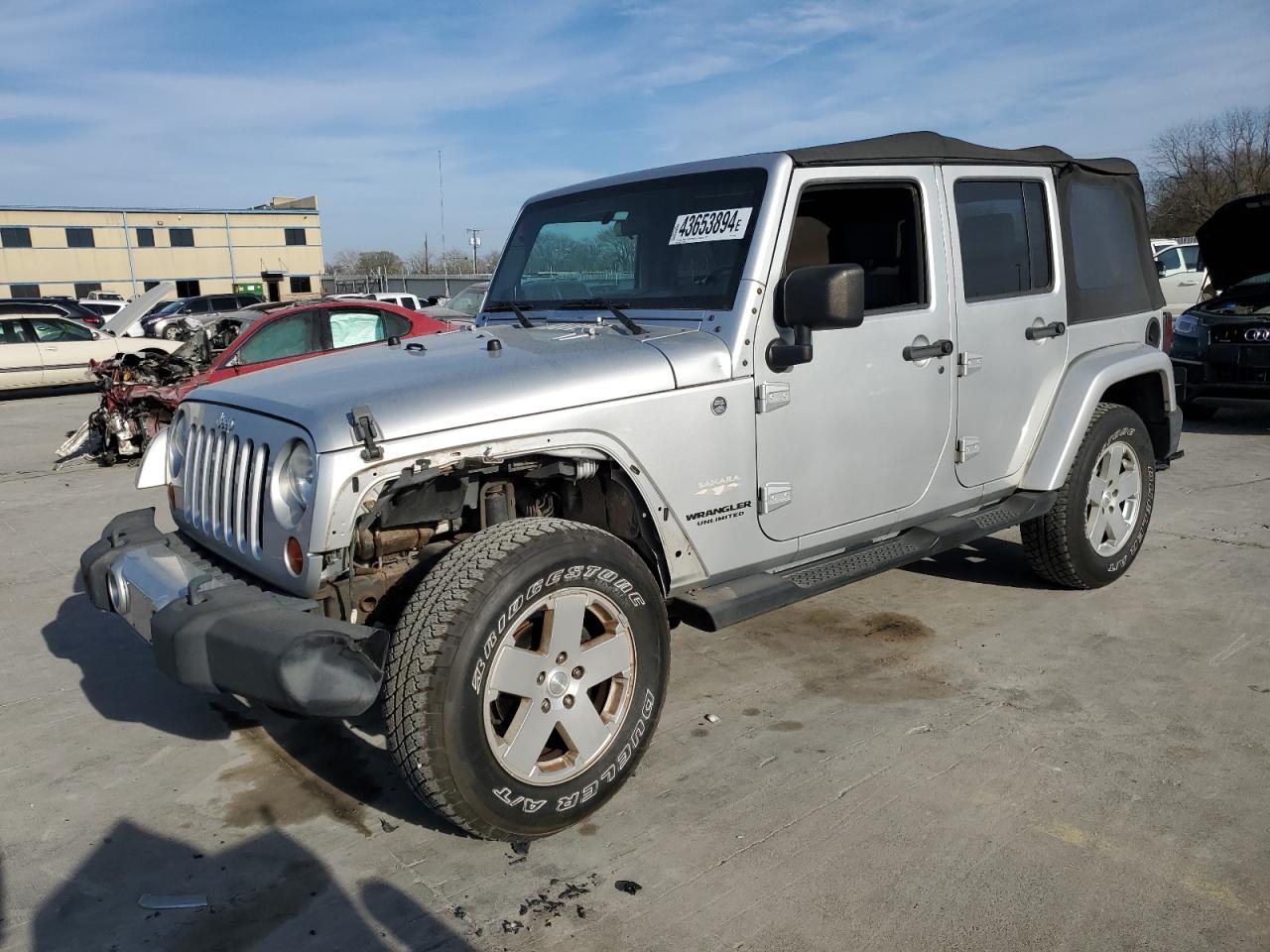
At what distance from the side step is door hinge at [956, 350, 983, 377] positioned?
65 centimetres

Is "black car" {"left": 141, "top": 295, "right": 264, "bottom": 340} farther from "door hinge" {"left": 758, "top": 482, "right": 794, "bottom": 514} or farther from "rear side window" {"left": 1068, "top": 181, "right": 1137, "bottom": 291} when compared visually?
"door hinge" {"left": 758, "top": 482, "right": 794, "bottom": 514}

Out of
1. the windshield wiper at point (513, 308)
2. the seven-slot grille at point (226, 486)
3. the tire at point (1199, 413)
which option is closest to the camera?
the seven-slot grille at point (226, 486)

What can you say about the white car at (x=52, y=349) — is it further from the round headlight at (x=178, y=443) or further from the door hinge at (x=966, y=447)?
the door hinge at (x=966, y=447)

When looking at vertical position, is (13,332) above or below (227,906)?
above

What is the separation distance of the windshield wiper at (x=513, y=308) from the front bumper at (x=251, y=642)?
1.62 metres

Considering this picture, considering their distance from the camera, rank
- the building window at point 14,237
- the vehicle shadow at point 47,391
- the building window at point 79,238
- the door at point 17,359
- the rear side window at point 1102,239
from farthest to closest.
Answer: the building window at point 79,238
the building window at point 14,237
the vehicle shadow at point 47,391
the door at point 17,359
the rear side window at point 1102,239

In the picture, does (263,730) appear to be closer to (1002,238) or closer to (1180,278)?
(1002,238)

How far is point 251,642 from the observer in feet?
8.75

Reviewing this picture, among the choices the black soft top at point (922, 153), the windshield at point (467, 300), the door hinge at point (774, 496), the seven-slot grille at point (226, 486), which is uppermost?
the black soft top at point (922, 153)

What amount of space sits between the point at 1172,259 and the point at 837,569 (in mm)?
19139

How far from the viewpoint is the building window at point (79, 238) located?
54562mm

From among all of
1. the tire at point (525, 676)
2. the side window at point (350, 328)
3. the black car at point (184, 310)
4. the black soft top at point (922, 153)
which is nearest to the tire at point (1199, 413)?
the black soft top at point (922, 153)

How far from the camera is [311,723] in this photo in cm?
398

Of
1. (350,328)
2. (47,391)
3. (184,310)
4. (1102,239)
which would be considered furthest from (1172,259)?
(184,310)
